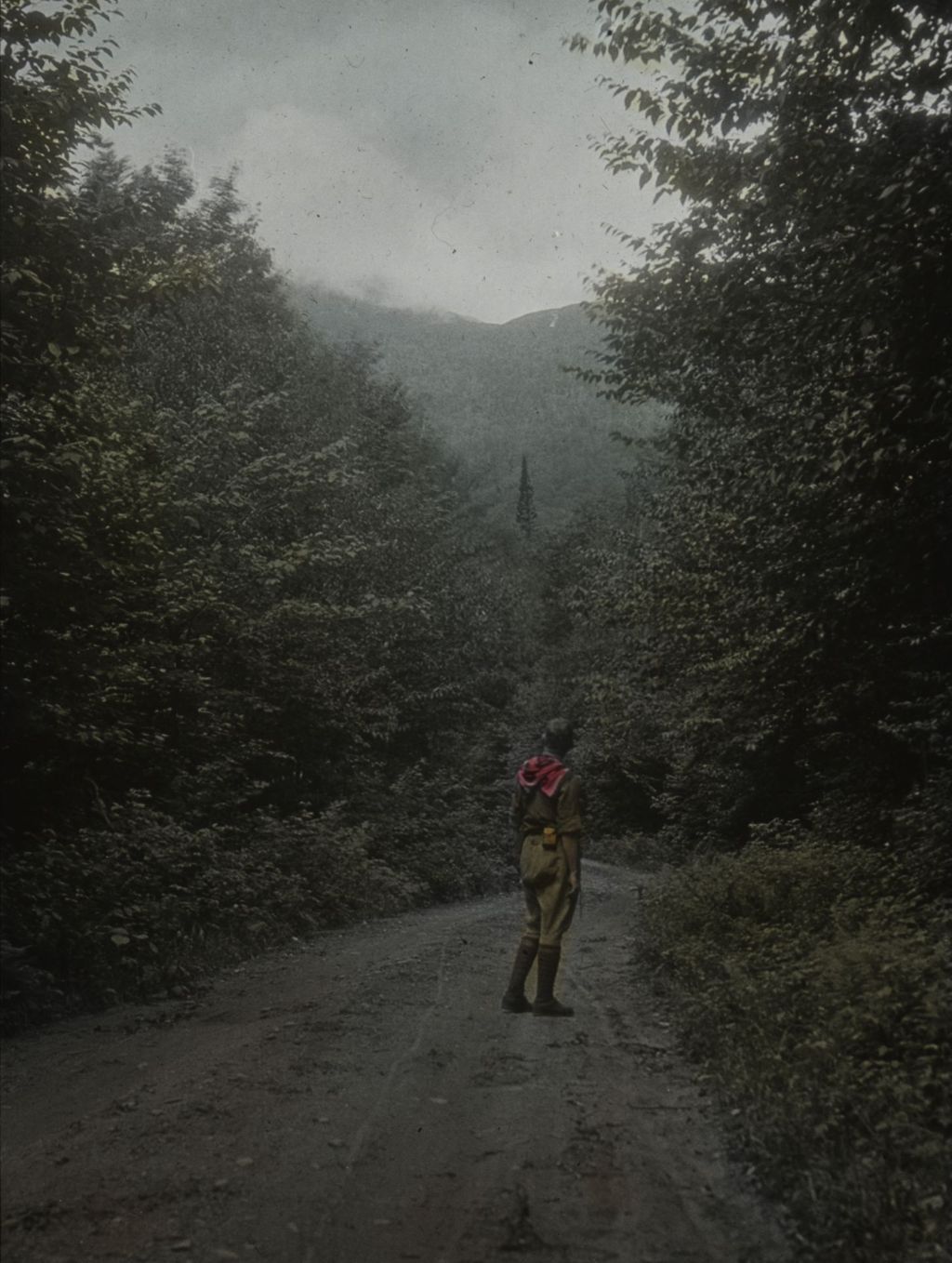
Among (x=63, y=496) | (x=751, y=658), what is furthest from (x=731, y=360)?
(x=63, y=496)

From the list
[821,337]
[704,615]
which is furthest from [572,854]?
[704,615]

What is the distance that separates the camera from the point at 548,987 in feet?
28.5

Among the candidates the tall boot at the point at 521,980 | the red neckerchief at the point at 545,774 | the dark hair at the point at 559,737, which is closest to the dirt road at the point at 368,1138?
the tall boot at the point at 521,980

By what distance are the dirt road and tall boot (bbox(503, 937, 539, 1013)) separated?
143mm

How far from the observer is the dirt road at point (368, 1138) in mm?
4426

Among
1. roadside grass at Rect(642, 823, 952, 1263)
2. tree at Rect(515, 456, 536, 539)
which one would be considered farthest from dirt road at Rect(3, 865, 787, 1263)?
tree at Rect(515, 456, 536, 539)

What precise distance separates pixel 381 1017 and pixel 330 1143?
10.6 ft

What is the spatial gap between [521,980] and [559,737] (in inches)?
84.4

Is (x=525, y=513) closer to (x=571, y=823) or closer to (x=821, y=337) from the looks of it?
(x=821, y=337)

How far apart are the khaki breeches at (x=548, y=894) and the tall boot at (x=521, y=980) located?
0.12 metres

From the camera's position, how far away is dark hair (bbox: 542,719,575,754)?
8.82m

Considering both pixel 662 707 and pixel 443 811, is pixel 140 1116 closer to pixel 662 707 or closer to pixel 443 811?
pixel 443 811

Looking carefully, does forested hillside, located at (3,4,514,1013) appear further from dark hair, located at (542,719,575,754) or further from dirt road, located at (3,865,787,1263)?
dark hair, located at (542,719,575,754)

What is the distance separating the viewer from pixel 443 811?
24.9 metres
